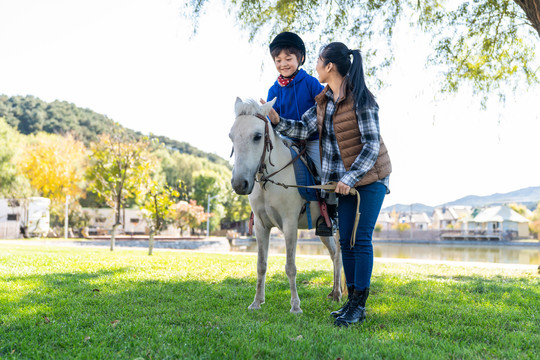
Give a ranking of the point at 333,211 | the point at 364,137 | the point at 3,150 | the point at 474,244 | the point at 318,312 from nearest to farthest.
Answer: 1. the point at 364,137
2. the point at 318,312
3. the point at 333,211
4. the point at 3,150
5. the point at 474,244

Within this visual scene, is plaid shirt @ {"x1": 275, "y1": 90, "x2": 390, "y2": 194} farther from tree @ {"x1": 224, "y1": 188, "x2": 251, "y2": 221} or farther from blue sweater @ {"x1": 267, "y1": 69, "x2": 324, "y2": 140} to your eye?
tree @ {"x1": 224, "y1": 188, "x2": 251, "y2": 221}

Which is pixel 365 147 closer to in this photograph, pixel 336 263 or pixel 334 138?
pixel 334 138

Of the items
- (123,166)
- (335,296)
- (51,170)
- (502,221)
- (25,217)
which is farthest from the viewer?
(502,221)

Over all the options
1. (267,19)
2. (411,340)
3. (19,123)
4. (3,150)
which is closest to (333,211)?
(411,340)

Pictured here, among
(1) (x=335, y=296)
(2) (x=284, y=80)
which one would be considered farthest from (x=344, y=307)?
(2) (x=284, y=80)

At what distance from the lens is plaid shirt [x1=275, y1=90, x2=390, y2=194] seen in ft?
10.8

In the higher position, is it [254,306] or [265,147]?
[265,147]

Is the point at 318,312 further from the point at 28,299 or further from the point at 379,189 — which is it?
the point at 28,299

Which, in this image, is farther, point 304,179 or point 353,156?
point 304,179

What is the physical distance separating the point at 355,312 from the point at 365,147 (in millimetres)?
1353

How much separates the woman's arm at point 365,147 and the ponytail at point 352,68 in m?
0.09

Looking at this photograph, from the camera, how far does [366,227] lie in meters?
3.34

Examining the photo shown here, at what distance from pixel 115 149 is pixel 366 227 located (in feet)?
60.1

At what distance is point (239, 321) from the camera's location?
3205 mm
